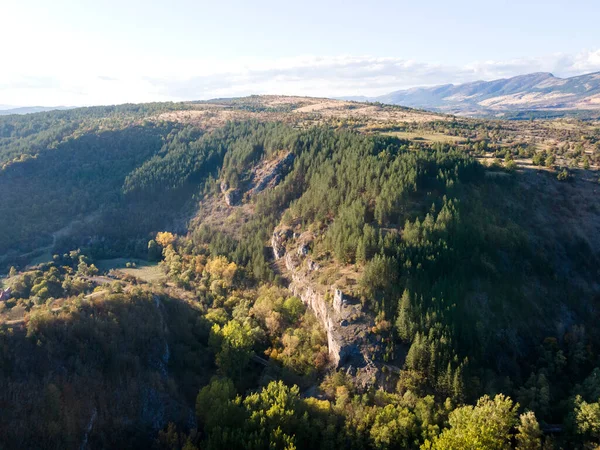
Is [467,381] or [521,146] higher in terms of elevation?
[521,146]

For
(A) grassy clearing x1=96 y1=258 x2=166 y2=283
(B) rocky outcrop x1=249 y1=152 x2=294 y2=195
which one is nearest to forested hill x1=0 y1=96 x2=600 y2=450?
(B) rocky outcrop x1=249 y1=152 x2=294 y2=195

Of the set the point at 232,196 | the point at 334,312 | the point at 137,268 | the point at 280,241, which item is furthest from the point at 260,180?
the point at 334,312

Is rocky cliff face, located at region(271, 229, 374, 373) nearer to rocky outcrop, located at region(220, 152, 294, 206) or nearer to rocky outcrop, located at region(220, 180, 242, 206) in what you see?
rocky outcrop, located at region(220, 152, 294, 206)

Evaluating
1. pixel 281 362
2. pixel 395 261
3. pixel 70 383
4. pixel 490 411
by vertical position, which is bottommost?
pixel 281 362

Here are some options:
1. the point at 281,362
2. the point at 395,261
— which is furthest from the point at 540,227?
the point at 281,362

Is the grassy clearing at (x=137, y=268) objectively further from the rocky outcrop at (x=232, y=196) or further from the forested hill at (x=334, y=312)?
the rocky outcrop at (x=232, y=196)

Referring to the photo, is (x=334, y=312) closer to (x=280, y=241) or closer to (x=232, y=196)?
(x=280, y=241)

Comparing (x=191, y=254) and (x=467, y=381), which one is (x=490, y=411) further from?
(x=191, y=254)
